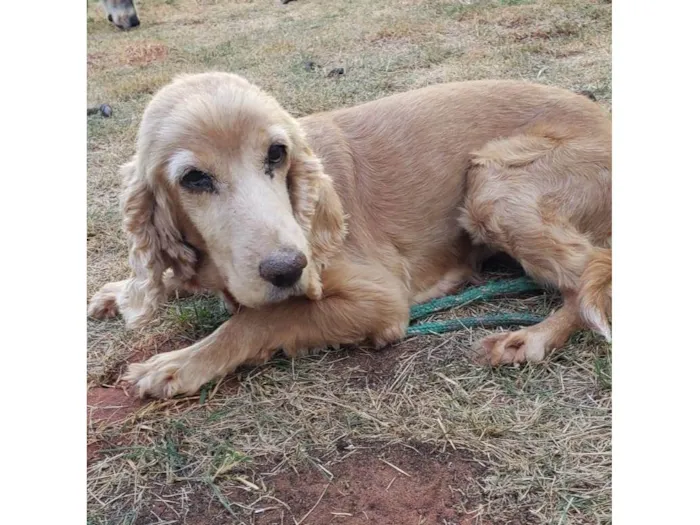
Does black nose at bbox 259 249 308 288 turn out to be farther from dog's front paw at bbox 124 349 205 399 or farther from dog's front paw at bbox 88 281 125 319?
dog's front paw at bbox 88 281 125 319

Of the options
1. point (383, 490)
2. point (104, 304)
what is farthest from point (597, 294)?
point (104, 304)

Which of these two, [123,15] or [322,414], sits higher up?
[123,15]

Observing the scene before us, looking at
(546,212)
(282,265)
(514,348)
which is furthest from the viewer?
(546,212)

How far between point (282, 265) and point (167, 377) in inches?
34.6

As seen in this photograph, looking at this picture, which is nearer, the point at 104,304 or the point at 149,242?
the point at 149,242

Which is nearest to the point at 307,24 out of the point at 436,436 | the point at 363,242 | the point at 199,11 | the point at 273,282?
the point at 199,11

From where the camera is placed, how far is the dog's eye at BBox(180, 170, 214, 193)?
269 centimetres

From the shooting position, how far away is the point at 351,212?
11.7ft

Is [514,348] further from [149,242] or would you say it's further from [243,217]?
[149,242]

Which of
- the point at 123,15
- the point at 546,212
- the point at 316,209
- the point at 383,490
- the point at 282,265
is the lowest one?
the point at 383,490

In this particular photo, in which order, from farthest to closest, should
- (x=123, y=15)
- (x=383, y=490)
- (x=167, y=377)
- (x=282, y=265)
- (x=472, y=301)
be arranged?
(x=123, y=15) < (x=472, y=301) < (x=167, y=377) < (x=282, y=265) < (x=383, y=490)

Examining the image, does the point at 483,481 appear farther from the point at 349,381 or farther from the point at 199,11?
the point at 199,11

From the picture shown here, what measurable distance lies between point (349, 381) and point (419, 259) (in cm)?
102
